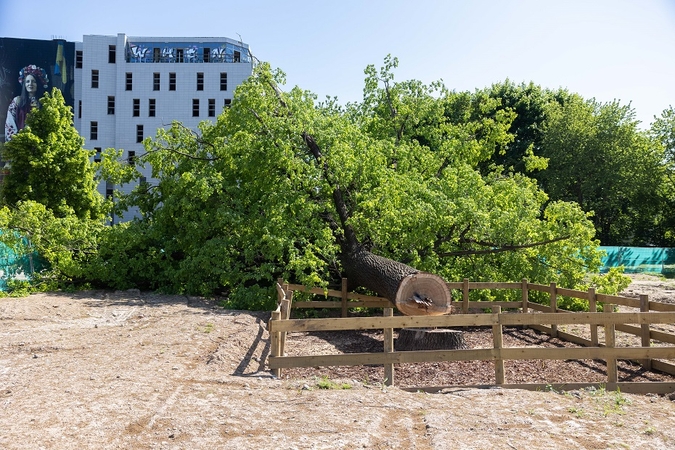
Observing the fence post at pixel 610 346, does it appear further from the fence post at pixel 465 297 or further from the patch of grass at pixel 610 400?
the fence post at pixel 465 297

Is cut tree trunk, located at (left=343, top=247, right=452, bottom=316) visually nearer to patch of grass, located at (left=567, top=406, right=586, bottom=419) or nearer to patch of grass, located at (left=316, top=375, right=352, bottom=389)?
patch of grass, located at (left=316, top=375, right=352, bottom=389)

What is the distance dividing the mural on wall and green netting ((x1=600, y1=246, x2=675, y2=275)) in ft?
169

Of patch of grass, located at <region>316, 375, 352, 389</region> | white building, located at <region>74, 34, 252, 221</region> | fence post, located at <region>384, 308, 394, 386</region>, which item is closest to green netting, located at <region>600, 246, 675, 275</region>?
fence post, located at <region>384, 308, 394, 386</region>

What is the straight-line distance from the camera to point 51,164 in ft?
102

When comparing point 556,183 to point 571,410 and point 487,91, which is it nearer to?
point 487,91

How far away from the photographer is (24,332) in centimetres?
1139

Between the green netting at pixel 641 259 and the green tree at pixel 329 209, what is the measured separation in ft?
74.1

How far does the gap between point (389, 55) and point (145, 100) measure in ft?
157

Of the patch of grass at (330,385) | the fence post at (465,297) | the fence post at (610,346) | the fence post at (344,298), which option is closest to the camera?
the patch of grass at (330,385)

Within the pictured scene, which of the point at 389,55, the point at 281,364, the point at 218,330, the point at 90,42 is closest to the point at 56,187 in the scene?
the point at 389,55

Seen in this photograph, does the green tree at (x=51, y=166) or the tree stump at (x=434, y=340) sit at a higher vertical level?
the green tree at (x=51, y=166)

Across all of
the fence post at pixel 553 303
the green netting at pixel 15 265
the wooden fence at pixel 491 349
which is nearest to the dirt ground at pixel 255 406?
the wooden fence at pixel 491 349

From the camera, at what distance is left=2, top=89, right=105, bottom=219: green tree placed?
1219 inches

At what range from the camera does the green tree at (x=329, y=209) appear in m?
14.8
